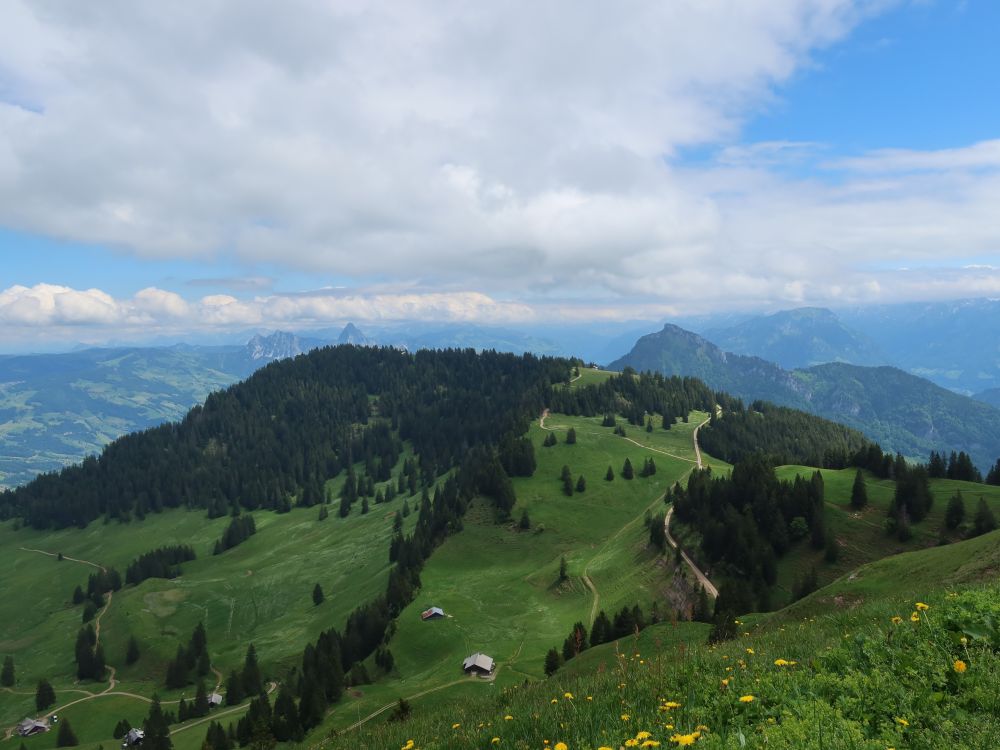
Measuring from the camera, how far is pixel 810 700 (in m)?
12.5

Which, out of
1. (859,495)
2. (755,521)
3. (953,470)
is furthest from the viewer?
(953,470)

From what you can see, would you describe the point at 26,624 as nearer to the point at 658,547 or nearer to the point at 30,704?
the point at 30,704

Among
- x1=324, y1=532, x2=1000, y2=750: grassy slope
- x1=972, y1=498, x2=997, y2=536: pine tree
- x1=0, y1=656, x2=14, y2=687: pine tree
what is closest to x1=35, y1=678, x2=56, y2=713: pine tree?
x1=0, y1=656, x2=14, y2=687: pine tree

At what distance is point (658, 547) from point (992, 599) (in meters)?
99.5

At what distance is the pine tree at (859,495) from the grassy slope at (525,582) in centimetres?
3409

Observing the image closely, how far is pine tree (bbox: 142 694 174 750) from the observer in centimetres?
9106

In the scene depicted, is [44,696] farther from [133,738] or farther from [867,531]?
[867,531]

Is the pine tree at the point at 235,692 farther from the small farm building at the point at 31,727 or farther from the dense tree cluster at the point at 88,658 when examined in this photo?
the dense tree cluster at the point at 88,658

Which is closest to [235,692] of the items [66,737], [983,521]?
[66,737]

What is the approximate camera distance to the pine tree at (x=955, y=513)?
81625mm

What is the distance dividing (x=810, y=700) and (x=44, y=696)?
596 feet

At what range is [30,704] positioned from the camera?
13562 centimetres

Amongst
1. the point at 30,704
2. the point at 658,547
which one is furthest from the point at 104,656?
the point at 658,547

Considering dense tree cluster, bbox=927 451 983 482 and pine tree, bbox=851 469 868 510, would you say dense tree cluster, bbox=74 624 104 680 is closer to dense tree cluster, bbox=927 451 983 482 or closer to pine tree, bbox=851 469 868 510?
pine tree, bbox=851 469 868 510
